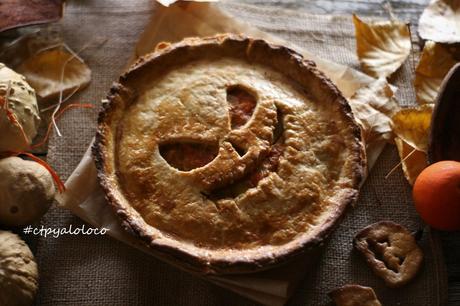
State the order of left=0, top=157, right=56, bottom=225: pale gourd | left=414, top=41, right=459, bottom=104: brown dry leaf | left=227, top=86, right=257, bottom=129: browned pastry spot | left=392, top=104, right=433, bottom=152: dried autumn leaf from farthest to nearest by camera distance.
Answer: left=414, top=41, right=459, bottom=104: brown dry leaf → left=392, top=104, right=433, bottom=152: dried autumn leaf → left=227, top=86, right=257, bottom=129: browned pastry spot → left=0, top=157, right=56, bottom=225: pale gourd

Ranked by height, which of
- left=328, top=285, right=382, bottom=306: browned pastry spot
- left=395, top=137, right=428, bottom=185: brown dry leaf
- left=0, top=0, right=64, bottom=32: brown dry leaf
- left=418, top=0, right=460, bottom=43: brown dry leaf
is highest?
left=0, top=0, right=64, bottom=32: brown dry leaf

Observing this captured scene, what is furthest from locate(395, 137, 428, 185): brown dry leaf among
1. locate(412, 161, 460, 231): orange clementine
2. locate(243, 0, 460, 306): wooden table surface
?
locate(243, 0, 460, 306): wooden table surface

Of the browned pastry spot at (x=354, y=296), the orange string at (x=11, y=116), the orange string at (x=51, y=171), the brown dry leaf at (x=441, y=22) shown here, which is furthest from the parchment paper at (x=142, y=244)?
the brown dry leaf at (x=441, y=22)

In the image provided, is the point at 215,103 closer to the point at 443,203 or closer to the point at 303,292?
the point at 303,292

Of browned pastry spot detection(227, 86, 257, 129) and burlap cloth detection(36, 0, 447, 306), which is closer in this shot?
burlap cloth detection(36, 0, 447, 306)

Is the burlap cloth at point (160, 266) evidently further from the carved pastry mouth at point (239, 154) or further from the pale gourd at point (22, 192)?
the carved pastry mouth at point (239, 154)

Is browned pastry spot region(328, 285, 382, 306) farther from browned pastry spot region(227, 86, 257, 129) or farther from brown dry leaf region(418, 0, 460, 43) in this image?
brown dry leaf region(418, 0, 460, 43)

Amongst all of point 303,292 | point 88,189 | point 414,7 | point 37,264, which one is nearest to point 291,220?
point 303,292
